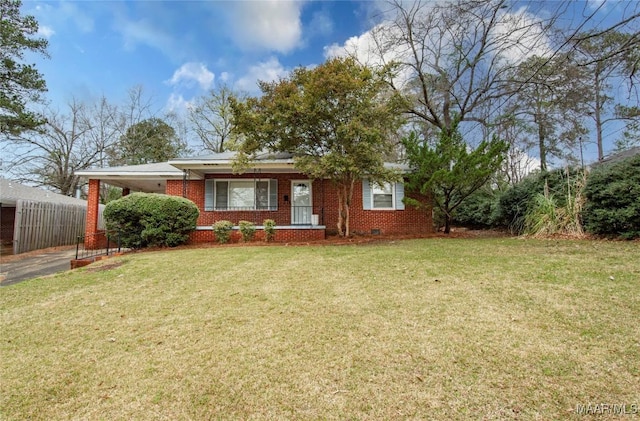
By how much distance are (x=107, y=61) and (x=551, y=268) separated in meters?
15.3

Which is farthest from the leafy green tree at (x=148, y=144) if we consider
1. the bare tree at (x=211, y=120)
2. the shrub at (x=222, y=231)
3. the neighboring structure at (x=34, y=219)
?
the shrub at (x=222, y=231)

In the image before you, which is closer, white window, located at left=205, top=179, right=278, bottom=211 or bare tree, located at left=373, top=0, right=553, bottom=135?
white window, located at left=205, top=179, right=278, bottom=211

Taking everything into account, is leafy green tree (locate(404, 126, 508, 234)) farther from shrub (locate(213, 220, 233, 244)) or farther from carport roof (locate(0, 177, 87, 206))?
carport roof (locate(0, 177, 87, 206))

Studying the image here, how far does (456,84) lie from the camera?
16438 millimetres

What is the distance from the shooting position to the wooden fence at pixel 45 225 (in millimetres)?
11953

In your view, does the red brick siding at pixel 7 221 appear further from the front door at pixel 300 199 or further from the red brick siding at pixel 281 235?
the front door at pixel 300 199

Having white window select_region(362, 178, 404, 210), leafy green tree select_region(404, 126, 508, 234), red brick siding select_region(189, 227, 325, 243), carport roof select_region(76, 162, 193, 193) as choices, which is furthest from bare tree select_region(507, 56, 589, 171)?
carport roof select_region(76, 162, 193, 193)

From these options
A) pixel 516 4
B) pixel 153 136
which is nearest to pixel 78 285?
pixel 516 4

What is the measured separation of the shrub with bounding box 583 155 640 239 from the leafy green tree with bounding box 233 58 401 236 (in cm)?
545

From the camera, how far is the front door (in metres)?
14.0

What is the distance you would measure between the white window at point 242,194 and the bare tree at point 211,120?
13884 millimetres

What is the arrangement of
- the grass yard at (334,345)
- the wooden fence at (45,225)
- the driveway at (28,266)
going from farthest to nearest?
the wooden fence at (45,225), the driveway at (28,266), the grass yard at (334,345)

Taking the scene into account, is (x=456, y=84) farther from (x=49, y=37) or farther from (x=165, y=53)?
(x=49, y=37)

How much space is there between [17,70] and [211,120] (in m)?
15.2
